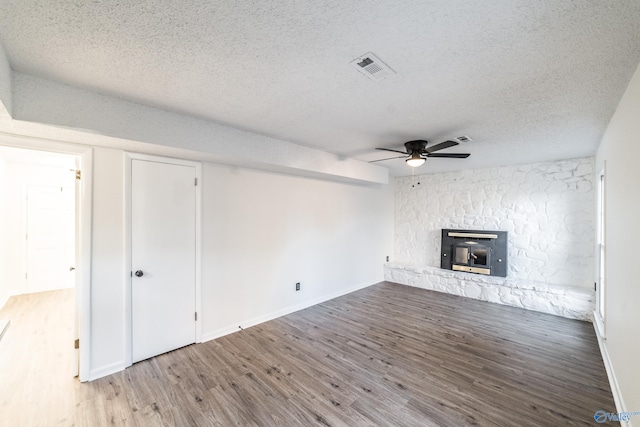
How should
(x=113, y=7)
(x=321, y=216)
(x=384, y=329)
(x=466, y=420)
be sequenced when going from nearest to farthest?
1. (x=113, y=7)
2. (x=466, y=420)
3. (x=384, y=329)
4. (x=321, y=216)

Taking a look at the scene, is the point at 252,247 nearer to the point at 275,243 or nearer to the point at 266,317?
the point at 275,243

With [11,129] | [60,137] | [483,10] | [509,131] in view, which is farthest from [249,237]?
[509,131]

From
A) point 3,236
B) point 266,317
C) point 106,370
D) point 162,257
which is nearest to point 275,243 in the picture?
point 266,317

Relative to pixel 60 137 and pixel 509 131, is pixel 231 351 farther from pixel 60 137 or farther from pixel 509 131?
pixel 509 131

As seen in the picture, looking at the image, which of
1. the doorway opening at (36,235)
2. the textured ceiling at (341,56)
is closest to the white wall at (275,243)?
the textured ceiling at (341,56)

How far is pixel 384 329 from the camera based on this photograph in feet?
11.8

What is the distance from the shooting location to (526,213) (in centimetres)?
472

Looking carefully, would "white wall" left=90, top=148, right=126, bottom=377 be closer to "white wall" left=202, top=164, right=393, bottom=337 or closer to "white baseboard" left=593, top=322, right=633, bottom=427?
"white wall" left=202, top=164, right=393, bottom=337

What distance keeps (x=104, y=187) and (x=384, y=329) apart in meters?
3.75

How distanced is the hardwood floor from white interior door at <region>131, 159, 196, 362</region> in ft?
0.91

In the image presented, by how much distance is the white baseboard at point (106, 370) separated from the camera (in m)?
2.49

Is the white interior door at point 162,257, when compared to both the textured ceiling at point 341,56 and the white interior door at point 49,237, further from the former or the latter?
the white interior door at point 49,237

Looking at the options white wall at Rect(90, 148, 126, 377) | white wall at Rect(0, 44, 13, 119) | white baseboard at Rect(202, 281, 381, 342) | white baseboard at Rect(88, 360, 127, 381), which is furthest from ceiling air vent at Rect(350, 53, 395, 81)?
Answer: white baseboard at Rect(88, 360, 127, 381)

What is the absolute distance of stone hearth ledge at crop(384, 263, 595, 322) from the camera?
394 cm
